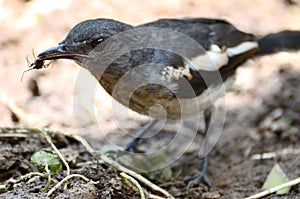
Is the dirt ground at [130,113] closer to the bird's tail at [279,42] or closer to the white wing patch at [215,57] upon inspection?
the bird's tail at [279,42]

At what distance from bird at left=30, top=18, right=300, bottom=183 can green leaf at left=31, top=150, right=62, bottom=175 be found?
2.41 feet

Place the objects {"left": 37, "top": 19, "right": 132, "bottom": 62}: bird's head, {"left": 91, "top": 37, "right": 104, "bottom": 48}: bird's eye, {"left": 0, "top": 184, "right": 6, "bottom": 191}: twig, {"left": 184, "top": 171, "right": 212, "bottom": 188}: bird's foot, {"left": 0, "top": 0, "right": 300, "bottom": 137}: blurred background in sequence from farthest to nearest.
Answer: {"left": 0, "top": 0, "right": 300, "bottom": 137}: blurred background → {"left": 184, "top": 171, "right": 212, "bottom": 188}: bird's foot → {"left": 91, "top": 37, "right": 104, "bottom": 48}: bird's eye → {"left": 37, "top": 19, "right": 132, "bottom": 62}: bird's head → {"left": 0, "top": 184, "right": 6, "bottom": 191}: twig

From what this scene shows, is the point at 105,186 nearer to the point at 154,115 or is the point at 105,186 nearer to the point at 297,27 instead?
the point at 154,115

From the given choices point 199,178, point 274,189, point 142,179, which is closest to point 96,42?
point 142,179

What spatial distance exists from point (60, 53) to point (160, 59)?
915 millimetres

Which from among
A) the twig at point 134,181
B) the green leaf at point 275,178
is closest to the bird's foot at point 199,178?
the green leaf at point 275,178

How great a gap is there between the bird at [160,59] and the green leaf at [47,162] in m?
0.74

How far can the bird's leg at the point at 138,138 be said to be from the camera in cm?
489

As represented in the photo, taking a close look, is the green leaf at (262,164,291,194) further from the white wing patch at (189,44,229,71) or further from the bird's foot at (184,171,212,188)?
the white wing patch at (189,44,229,71)

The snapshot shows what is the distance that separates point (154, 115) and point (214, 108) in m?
0.97

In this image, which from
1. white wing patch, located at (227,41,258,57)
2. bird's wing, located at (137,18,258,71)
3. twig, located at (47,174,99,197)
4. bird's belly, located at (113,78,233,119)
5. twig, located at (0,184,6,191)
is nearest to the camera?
twig, located at (47,174,99,197)

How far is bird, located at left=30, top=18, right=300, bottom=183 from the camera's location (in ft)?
13.0

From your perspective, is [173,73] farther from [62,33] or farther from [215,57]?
[62,33]

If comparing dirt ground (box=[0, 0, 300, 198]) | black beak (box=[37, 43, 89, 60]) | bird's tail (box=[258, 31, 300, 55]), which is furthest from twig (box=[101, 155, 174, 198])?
bird's tail (box=[258, 31, 300, 55])
